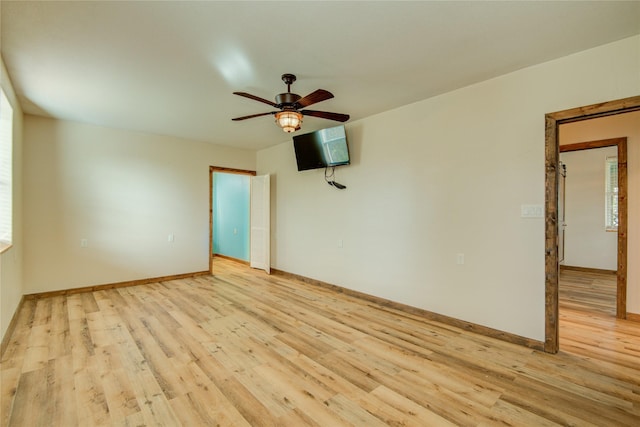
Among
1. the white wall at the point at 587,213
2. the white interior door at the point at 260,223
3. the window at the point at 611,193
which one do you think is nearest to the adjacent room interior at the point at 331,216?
the white wall at the point at 587,213

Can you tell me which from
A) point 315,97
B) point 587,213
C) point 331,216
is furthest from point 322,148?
point 587,213

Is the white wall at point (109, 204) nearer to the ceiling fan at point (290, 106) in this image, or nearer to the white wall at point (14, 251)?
the white wall at point (14, 251)

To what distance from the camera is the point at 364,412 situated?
180 centimetres

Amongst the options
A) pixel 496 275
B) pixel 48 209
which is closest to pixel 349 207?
pixel 496 275

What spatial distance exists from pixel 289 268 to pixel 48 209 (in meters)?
3.70

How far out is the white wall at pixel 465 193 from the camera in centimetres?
264

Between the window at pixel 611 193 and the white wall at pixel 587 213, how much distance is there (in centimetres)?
5

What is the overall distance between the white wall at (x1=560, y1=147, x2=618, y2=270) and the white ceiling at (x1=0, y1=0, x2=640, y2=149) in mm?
4556

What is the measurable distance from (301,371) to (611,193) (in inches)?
261

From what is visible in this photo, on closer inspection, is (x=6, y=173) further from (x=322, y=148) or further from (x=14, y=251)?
(x=322, y=148)

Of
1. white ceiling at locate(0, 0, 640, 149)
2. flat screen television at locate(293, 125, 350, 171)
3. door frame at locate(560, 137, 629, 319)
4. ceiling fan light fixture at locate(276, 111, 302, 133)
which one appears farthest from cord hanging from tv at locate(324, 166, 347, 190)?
door frame at locate(560, 137, 629, 319)

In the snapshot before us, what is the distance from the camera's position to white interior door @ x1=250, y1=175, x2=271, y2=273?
578 centimetres

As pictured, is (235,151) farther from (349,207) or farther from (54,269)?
(54,269)

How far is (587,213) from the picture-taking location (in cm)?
577
